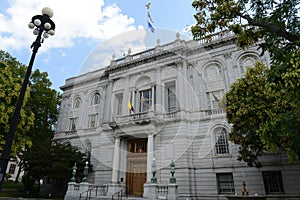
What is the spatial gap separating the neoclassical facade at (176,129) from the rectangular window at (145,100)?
0.33ft

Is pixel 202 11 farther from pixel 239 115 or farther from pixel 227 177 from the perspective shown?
pixel 227 177

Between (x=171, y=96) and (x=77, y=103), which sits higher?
(x=77, y=103)

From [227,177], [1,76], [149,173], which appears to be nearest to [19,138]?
[1,76]

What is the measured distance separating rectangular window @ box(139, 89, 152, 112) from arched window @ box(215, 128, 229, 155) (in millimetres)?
6956

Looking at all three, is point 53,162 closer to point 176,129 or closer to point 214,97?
point 176,129

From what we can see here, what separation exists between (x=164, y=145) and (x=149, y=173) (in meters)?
2.60

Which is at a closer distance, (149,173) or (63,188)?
(149,173)

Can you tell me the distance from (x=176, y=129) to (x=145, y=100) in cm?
507

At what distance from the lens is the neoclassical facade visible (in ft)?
51.8

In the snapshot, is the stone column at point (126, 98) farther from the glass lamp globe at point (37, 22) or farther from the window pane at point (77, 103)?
the glass lamp globe at point (37, 22)

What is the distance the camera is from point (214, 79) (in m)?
19.4

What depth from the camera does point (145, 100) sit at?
70.6 ft

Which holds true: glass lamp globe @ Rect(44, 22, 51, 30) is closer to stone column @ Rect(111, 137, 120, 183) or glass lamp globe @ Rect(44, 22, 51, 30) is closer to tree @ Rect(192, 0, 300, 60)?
tree @ Rect(192, 0, 300, 60)

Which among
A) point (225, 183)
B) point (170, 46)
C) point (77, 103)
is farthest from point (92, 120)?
point (225, 183)
